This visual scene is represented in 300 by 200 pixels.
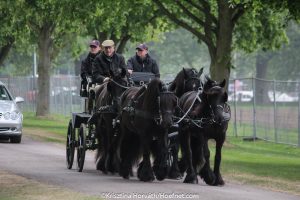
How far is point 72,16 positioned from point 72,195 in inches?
819

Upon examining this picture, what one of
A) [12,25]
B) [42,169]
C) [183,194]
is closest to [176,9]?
[12,25]

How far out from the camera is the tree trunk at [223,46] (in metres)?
32.0

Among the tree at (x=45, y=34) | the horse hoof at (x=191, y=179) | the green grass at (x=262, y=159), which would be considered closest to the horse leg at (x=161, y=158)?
the horse hoof at (x=191, y=179)

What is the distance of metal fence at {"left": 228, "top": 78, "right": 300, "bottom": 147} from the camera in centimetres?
3180

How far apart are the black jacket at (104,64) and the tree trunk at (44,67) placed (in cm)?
2867

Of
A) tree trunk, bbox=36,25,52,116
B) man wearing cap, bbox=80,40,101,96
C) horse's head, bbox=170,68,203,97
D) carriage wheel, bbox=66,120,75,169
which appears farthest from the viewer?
tree trunk, bbox=36,25,52,116

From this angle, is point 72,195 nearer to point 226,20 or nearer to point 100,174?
point 100,174

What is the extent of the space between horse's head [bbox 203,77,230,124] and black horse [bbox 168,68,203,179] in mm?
747

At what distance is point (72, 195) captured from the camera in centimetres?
1474

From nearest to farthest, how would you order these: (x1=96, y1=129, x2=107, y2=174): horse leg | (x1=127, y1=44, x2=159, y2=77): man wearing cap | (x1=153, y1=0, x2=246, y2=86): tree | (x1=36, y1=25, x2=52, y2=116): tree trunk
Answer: (x1=96, y1=129, x2=107, y2=174): horse leg, (x1=127, y1=44, x2=159, y2=77): man wearing cap, (x1=153, y1=0, x2=246, y2=86): tree, (x1=36, y1=25, x2=52, y2=116): tree trunk

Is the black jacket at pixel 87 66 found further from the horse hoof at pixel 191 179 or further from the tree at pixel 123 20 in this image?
the tree at pixel 123 20

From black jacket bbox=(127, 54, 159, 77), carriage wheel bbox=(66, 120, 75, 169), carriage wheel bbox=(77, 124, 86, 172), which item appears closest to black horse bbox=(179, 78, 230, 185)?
black jacket bbox=(127, 54, 159, 77)

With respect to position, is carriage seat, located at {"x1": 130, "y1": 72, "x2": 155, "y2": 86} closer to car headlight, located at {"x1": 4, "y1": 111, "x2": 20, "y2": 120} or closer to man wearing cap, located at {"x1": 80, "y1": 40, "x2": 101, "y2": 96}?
man wearing cap, located at {"x1": 80, "y1": 40, "x2": 101, "y2": 96}

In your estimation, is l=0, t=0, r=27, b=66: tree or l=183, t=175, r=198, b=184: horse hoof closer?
l=183, t=175, r=198, b=184: horse hoof
